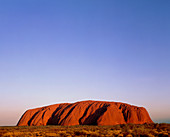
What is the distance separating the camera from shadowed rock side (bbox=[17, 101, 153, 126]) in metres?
54.6

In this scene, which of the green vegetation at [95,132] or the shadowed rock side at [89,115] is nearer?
the green vegetation at [95,132]

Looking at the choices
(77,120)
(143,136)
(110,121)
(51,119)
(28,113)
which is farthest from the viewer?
(28,113)

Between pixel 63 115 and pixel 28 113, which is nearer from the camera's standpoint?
pixel 63 115

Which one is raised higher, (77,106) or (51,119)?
(77,106)

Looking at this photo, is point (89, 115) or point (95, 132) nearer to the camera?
point (95, 132)

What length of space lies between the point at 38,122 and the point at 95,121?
20.1 metres

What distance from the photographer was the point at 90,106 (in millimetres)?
60250

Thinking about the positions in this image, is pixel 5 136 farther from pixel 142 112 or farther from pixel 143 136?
pixel 142 112

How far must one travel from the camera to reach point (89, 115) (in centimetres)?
5691

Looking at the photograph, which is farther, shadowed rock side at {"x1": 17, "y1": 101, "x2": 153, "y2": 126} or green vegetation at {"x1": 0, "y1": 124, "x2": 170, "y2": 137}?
shadowed rock side at {"x1": 17, "y1": 101, "x2": 153, "y2": 126}

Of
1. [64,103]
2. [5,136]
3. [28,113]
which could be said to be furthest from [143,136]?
[28,113]

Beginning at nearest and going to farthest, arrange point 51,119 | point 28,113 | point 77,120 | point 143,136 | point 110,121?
1. point 143,136
2. point 110,121
3. point 77,120
4. point 51,119
5. point 28,113

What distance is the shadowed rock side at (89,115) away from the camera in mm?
54594

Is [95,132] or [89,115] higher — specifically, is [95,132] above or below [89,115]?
above
